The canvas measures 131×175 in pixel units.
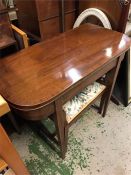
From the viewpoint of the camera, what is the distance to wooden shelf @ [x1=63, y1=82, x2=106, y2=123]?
41.5 inches

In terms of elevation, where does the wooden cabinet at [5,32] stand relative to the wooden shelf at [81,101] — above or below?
above

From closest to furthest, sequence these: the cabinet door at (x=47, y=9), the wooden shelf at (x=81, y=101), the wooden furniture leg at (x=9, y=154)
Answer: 1. the wooden furniture leg at (x=9, y=154)
2. the wooden shelf at (x=81, y=101)
3. the cabinet door at (x=47, y=9)

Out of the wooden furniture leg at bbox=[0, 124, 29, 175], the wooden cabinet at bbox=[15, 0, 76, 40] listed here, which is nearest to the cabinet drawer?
the wooden cabinet at bbox=[15, 0, 76, 40]

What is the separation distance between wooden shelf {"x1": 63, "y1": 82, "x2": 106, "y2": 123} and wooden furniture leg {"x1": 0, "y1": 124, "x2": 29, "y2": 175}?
384 mm

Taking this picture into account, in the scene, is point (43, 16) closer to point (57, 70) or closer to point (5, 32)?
point (5, 32)

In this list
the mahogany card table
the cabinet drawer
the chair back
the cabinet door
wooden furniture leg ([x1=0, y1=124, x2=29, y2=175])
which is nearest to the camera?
wooden furniture leg ([x1=0, y1=124, x2=29, y2=175])

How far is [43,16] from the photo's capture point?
138 cm

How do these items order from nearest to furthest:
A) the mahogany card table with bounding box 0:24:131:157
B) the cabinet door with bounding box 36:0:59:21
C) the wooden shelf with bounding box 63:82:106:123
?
the mahogany card table with bounding box 0:24:131:157
the wooden shelf with bounding box 63:82:106:123
the cabinet door with bounding box 36:0:59:21

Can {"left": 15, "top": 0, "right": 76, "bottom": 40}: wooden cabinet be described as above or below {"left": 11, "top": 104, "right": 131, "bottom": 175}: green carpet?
above

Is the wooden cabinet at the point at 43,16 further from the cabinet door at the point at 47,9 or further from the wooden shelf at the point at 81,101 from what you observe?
the wooden shelf at the point at 81,101

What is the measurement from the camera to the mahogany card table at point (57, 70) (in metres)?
0.74

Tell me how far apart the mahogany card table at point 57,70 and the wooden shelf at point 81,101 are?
3.0 inches

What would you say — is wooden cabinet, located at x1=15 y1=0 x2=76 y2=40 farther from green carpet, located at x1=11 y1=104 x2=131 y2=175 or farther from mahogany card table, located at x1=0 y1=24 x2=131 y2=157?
green carpet, located at x1=11 y1=104 x2=131 y2=175

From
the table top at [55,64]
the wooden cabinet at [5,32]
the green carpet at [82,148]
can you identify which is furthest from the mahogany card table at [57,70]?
the wooden cabinet at [5,32]
